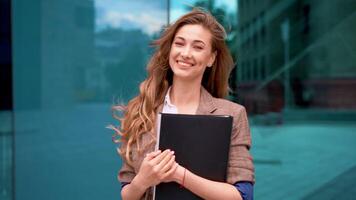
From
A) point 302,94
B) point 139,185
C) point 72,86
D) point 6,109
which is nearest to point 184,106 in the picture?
point 139,185

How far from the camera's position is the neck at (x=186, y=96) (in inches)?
47.6

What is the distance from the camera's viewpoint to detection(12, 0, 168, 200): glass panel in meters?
3.12

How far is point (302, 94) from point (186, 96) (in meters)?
3.22

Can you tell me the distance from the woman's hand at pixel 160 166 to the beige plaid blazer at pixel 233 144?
13cm

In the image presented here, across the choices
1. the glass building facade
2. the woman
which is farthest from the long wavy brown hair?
the glass building facade

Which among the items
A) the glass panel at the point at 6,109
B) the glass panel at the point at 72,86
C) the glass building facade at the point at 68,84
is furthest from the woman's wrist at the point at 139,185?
the glass panel at the point at 6,109

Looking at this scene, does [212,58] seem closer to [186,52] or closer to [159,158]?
[186,52]

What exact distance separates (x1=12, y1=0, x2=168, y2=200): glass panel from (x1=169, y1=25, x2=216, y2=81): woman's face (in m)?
1.96

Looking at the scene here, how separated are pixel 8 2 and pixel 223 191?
8.62ft

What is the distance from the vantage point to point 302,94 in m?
4.25

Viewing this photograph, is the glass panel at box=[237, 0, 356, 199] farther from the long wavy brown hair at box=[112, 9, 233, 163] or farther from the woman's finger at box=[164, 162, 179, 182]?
the woman's finger at box=[164, 162, 179, 182]

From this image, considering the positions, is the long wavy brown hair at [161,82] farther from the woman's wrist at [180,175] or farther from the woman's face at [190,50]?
the woman's wrist at [180,175]

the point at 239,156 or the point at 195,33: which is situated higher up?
the point at 195,33

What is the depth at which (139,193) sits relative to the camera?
111cm
